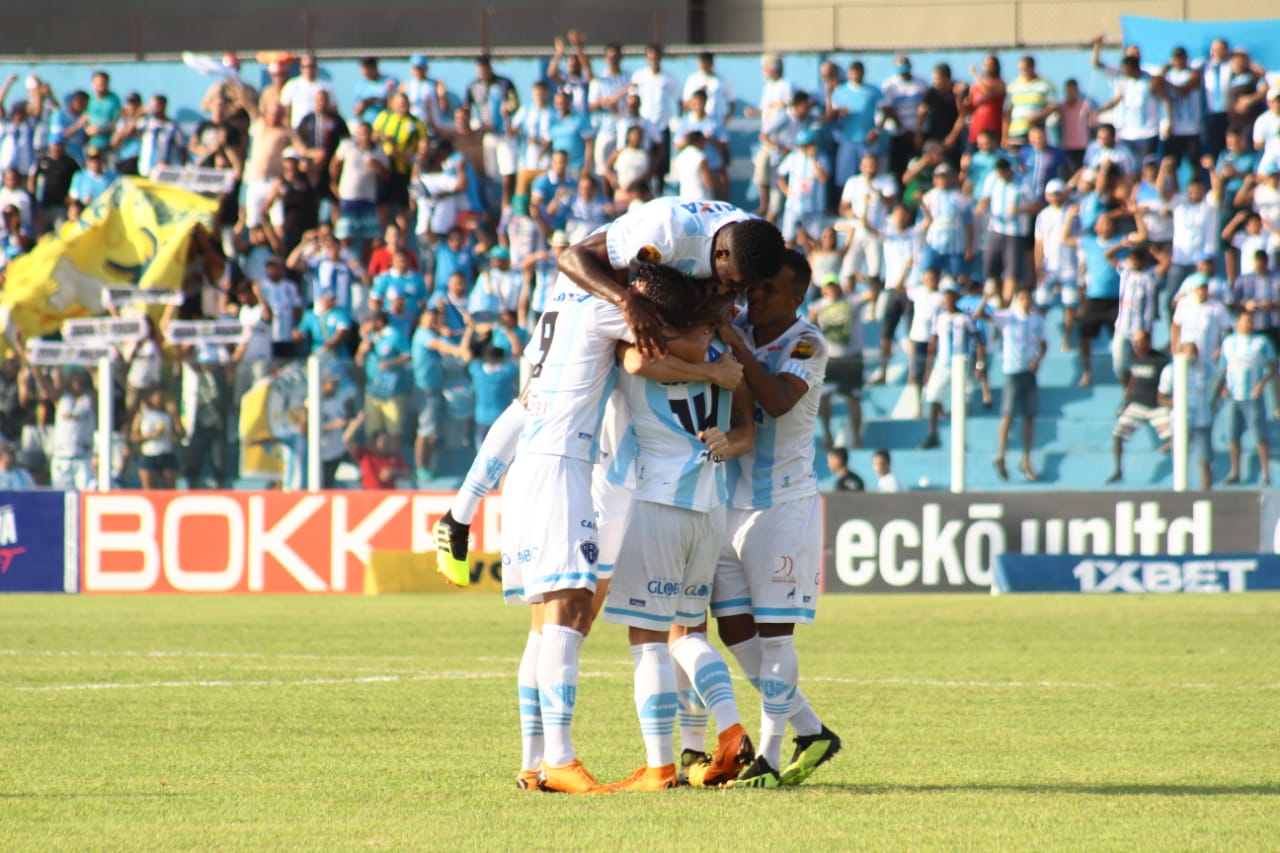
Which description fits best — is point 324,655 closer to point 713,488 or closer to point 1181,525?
point 713,488

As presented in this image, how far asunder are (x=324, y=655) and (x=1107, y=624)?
6.51 m

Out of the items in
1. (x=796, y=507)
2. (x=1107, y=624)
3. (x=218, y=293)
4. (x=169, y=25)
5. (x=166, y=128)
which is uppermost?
(x=169, y=25)

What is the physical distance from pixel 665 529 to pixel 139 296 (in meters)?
15.4

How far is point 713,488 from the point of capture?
273 inches

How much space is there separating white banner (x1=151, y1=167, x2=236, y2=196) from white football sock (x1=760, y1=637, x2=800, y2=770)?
56.2ft

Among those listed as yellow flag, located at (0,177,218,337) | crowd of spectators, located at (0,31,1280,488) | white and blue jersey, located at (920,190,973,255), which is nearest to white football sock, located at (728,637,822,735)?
crowd of spectators, located at (0,31,1280,488)

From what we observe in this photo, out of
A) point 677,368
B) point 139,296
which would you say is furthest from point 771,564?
point 139,296

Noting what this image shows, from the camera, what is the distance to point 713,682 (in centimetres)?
692

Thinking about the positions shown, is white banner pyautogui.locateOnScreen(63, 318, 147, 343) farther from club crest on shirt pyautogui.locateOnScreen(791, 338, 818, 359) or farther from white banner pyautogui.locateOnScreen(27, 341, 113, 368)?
club crest on shirt pyautogui.locateOnScreen(791, 338, 818, 359)

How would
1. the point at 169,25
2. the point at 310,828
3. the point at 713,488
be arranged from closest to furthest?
the point at 310,828 → the point at 713,488 → the point at 169,25

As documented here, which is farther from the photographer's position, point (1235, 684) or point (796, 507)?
point (1235, 684)

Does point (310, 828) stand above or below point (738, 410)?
below

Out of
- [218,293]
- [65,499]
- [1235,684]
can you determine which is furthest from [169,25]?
[1235,684]

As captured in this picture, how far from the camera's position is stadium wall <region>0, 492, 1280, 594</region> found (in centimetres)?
1898
